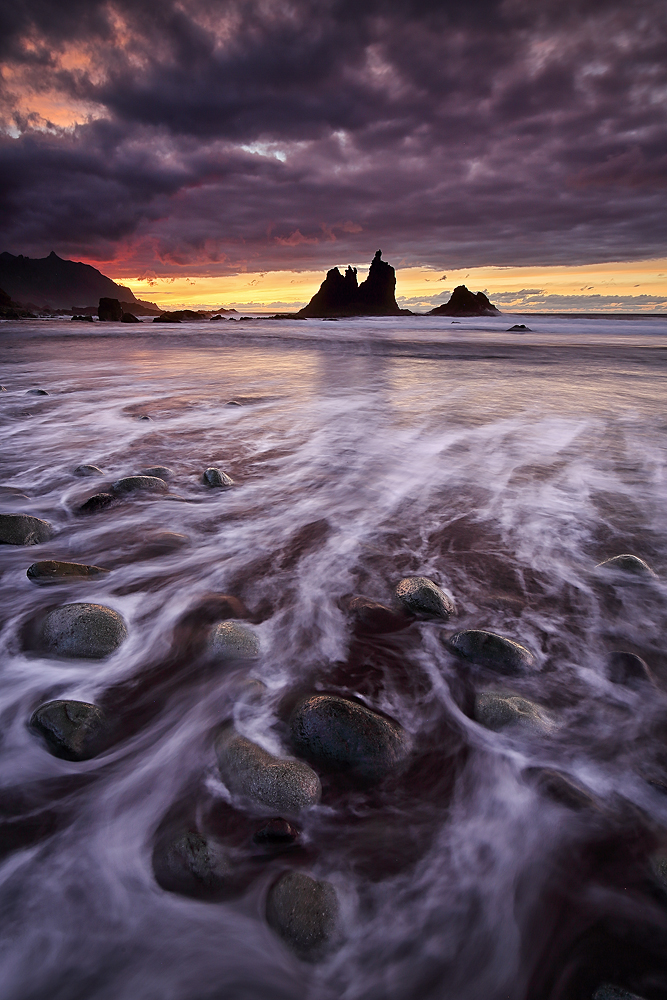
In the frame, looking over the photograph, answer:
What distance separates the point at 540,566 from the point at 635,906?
175cm

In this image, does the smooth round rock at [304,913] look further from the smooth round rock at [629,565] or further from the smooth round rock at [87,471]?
the smooth round rock at [87,471]

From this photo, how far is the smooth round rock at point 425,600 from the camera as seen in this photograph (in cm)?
228

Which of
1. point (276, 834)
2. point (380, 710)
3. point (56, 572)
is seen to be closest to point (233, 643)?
point (380, 710)

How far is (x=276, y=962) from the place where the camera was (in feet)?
3.74

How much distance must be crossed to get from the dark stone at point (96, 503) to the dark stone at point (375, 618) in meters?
2.14

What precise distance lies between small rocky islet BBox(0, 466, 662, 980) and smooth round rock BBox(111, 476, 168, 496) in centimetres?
122

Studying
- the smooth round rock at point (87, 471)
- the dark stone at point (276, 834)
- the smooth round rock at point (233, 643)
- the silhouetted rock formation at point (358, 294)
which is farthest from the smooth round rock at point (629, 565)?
the silhouetted rock formation at point (358, 294)

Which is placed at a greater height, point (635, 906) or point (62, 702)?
point (62, 702)

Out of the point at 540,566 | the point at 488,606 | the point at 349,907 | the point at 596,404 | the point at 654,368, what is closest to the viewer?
the point at 349,907

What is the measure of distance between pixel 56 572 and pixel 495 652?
7.33 feet

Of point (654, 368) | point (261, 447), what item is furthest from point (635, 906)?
point (654, 368)

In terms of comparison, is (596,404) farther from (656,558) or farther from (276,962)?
(276,962)

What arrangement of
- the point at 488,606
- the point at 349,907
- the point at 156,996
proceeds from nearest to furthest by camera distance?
the point at 156,996
the point at 349,907
the point at 488,606

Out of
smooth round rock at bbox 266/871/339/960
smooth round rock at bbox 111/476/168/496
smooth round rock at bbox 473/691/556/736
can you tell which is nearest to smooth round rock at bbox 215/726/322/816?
smooth round rock at bbox 266/871/339/960
